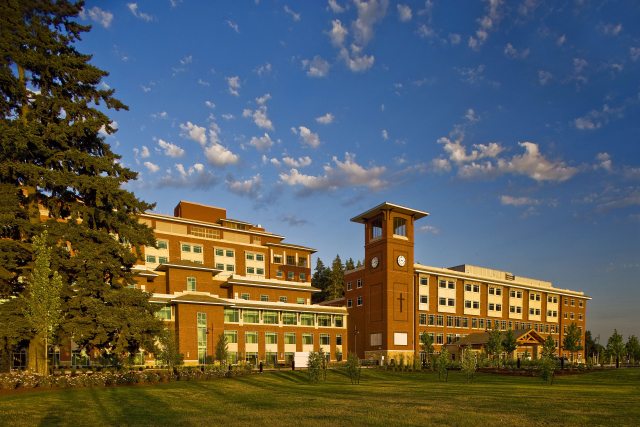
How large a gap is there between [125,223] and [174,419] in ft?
68.3

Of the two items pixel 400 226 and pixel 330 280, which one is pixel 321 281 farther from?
pixel 400 226

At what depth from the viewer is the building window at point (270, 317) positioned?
68.7 meters

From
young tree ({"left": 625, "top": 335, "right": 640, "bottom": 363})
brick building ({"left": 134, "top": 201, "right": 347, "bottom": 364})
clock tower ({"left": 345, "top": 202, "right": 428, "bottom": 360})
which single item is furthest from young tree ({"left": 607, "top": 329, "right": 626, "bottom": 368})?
brick building ({"left": 134, "top": 201, "right": 347, "bottom": 364})

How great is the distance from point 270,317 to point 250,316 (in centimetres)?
348

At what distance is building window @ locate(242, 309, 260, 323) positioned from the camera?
218 feet

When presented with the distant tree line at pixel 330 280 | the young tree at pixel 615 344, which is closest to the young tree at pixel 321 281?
the distant tree line at pixel 330 280

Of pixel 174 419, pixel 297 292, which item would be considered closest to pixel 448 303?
pixel 297 292

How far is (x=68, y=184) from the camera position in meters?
31.1

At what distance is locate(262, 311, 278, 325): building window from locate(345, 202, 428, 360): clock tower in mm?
16086

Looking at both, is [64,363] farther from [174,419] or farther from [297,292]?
[174,419]

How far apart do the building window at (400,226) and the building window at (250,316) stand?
25168 millimetres

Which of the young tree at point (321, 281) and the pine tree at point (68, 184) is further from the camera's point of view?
the young tree at point (321, 281)

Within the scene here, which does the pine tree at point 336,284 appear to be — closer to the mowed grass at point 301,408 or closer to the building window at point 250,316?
the building window at point 250,316

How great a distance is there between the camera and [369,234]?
78938 millimetres
